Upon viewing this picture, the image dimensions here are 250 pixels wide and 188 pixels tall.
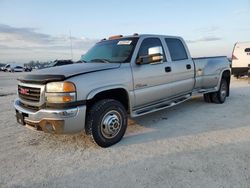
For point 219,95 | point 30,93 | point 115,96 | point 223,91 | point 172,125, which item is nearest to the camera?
point 30,93

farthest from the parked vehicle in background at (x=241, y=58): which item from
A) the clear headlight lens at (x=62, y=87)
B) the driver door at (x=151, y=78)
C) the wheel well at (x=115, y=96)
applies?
the clear headlight lens at (x=62, y=87)

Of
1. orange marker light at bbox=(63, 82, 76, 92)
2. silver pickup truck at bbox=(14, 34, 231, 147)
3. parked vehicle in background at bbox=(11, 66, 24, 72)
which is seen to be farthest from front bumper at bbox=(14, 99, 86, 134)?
parked vehicle in background at bbox=(11, 66, 24, 72)

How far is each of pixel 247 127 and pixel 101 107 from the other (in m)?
3.10

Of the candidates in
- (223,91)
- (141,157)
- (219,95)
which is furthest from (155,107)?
(223,91)

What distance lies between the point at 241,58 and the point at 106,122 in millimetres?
11592

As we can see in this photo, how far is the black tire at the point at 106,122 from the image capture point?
384 cm

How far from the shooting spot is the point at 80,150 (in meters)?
3.97

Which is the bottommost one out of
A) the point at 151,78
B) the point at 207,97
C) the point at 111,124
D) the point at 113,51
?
the point at 207,97

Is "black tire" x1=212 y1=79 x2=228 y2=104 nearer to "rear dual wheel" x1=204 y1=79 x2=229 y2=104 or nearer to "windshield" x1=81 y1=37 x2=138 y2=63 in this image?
"rear dual wheel" x1=204 y1=79 x2=229 y2=104

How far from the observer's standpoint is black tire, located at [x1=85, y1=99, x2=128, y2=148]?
384cm

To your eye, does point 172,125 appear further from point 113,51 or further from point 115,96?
point 113,51

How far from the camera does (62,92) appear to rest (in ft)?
11.5

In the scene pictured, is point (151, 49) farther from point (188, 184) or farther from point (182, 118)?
point (188, 184)

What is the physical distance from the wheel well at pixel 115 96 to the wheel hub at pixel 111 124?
1.06ft
